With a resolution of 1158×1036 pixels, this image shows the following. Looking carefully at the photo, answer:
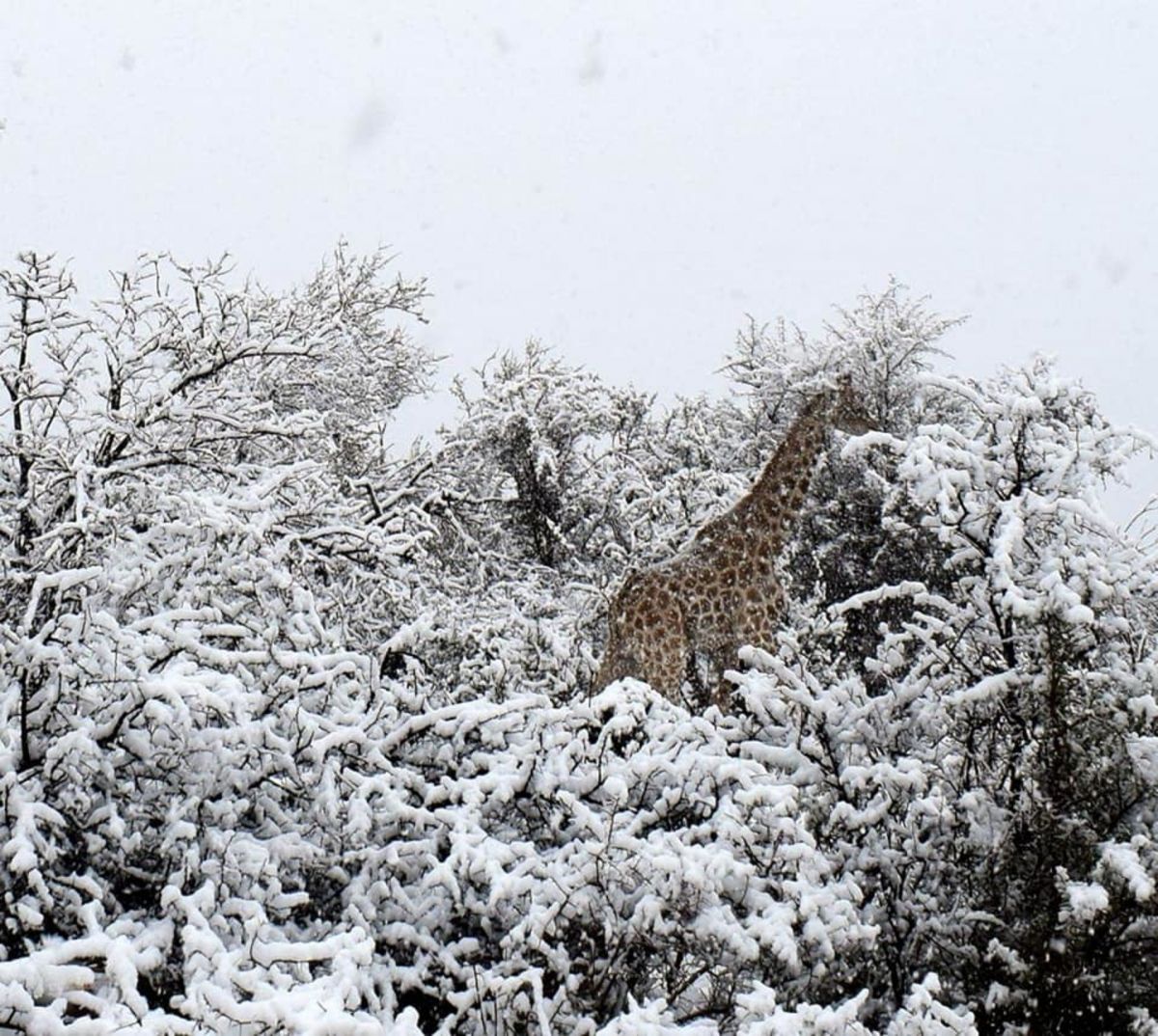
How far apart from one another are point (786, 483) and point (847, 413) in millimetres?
919

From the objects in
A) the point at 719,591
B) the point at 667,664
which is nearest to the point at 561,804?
the point at 667,664

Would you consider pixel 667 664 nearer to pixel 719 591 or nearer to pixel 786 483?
pixel 719 591

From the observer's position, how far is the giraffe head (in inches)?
376

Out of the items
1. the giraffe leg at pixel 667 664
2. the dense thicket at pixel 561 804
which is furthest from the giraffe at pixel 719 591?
the dense thicket at pixel 561 804

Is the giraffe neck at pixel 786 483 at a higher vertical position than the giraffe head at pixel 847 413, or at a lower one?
lower

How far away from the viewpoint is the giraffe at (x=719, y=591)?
328 inches

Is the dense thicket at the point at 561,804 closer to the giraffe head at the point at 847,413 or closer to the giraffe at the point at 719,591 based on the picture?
the giraffe at the point at 719,591

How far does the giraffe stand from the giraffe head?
0.14 m

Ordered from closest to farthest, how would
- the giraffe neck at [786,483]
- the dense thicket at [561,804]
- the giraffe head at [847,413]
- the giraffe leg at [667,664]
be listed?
the dense thicket at [561,804]
the giraffe leg at [667,664]
the giraffe neck at [786,483]
the giraffe head at [847,413]

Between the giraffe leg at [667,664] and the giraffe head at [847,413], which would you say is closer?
the giraffe leg at [667,664]

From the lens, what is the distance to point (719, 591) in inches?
340

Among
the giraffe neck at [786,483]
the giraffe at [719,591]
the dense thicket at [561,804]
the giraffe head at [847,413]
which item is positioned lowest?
the dense thicket at [561,804]

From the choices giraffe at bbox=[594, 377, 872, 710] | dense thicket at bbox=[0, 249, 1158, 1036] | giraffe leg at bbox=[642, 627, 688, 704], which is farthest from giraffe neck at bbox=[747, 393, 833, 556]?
dense thicket at bbox=[0, 249, 1158, 1036]

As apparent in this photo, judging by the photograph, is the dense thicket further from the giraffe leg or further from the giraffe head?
the giraffe head
